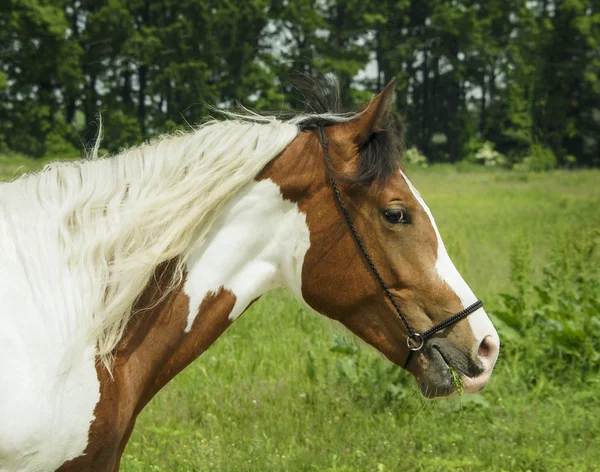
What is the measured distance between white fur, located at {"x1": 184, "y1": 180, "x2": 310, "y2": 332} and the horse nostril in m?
0.63

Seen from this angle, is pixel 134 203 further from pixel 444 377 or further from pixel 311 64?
pixel 311 64

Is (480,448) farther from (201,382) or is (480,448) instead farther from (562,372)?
(201,382)

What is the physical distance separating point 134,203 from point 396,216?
0.84m

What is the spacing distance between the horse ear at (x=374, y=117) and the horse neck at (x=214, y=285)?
0.32m

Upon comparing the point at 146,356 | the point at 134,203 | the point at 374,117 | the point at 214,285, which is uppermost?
the point at 374,117

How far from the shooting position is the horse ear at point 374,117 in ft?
6.83

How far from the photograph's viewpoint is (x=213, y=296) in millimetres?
2098

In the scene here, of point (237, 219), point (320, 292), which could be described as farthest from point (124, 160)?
point (320, 292)

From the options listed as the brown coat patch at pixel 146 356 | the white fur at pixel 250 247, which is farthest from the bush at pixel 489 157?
the brown coat patch at pixel 146 356

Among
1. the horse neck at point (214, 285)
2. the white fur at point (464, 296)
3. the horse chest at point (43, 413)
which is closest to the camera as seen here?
the horse chest at point (43, 413)

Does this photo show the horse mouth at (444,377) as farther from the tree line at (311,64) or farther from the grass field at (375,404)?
the tree line at (311,64)

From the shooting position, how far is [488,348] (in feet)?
6.93

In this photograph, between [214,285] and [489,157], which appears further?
[489,157]

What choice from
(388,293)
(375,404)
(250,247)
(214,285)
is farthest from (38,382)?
(375,404)
